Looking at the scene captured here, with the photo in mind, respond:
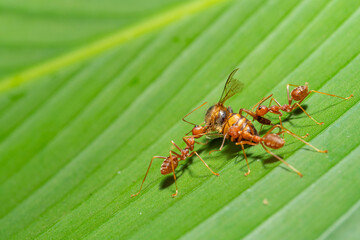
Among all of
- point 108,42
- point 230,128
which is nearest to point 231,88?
point 230,128

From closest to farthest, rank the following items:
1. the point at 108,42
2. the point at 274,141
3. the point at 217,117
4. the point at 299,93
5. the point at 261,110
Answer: the point at 274,141, the point at 299,93, the point at 261,110, the point at 217,117, the point at 108,42

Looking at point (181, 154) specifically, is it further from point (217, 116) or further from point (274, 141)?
point (274, 141)

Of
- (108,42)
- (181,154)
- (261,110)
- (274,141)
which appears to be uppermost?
(108,42)

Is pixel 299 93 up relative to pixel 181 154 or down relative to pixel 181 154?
down

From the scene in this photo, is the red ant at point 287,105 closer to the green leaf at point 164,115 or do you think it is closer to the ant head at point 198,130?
the green leaf at point 164,115

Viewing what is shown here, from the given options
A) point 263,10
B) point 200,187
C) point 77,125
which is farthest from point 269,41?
point 77,125

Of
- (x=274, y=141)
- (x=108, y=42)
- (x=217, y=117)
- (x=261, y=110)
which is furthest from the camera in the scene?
(x=108, y=42)

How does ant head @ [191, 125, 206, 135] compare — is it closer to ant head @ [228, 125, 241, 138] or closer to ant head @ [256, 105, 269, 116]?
ant head @ [228, 125, 241, 138]
